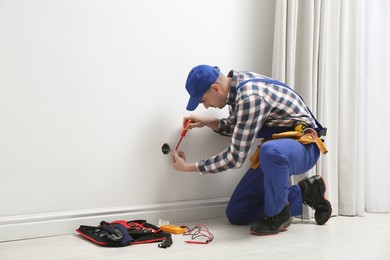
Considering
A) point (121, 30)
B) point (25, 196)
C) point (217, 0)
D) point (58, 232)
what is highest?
point (217, 0)

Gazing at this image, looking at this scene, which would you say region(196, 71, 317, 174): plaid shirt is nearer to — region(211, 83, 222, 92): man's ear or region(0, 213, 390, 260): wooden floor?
region(211, 83, 222, 92): man's ear

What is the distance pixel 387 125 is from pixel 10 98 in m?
2.17

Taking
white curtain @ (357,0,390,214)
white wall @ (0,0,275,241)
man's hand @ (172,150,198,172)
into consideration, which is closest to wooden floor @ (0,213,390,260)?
white wall @ (0,0,275,241)

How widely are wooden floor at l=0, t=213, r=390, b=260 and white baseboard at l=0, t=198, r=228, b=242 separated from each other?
0.04m

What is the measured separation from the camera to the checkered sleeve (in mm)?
2084

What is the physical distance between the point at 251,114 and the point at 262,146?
0.15 m

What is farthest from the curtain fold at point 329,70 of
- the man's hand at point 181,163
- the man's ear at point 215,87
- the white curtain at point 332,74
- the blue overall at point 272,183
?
the man's hand at point 181,163

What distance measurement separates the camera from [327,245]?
6.31ft

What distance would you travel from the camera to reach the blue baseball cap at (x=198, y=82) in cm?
215

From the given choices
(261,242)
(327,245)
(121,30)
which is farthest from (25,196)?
(327,245)

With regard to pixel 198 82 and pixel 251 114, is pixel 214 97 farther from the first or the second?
pixel 251 114

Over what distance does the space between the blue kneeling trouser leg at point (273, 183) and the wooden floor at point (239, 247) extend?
0.38 feet

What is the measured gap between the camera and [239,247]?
1859mm

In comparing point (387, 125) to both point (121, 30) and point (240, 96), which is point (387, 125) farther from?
point (121, 30)
